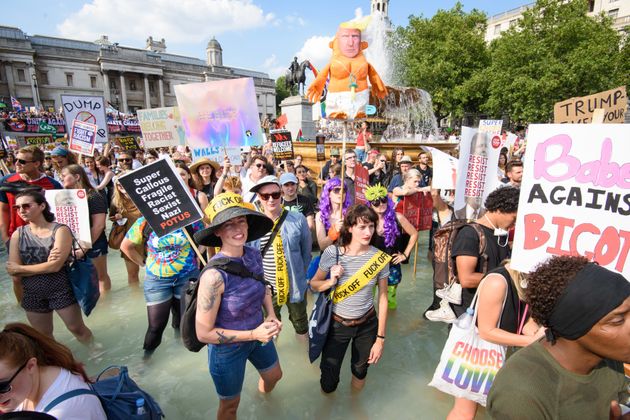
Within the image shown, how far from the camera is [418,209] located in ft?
17.8

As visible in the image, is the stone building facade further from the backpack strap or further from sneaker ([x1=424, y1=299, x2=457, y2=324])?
sneaker ([x1=424, y1=299, x2=457, y2=324])

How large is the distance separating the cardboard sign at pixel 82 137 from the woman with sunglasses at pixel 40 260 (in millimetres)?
4363

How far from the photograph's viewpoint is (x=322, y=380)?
2.99 meters

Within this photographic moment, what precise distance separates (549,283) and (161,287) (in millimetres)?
3090

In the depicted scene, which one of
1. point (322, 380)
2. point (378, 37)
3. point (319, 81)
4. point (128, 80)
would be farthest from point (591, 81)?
point (128, 80)

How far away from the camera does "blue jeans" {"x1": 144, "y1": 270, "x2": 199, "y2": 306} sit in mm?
3211

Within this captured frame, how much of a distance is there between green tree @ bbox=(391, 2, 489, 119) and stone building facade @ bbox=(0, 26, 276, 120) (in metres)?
38.0

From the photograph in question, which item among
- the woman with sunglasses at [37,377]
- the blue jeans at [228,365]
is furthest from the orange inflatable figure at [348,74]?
the woman with sunglasses at [37,377]

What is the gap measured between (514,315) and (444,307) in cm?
69

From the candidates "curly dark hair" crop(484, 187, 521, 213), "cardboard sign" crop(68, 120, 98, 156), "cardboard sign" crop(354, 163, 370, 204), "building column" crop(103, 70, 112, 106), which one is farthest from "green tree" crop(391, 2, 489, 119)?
"building column" crop(103, 70, 112, 106)

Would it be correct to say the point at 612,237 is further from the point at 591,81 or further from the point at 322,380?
the point at 591,81

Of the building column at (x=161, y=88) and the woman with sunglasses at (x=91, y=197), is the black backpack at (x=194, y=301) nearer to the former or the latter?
the woman with sunglasses at (x=91, y=197)

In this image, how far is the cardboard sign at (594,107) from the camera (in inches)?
152

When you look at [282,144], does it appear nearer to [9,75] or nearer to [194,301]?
[194,301]
